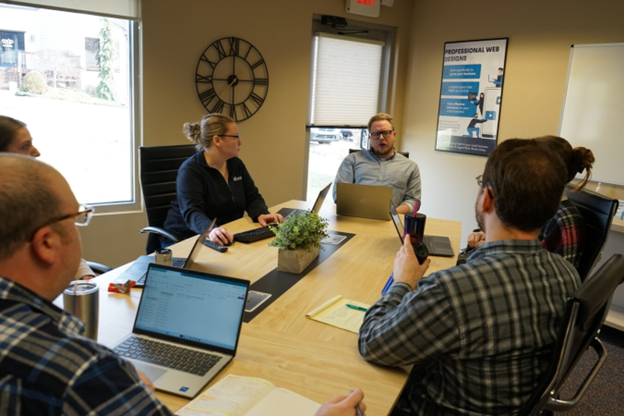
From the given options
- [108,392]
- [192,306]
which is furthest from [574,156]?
[108,392]

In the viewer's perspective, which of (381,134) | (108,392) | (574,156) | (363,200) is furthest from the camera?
(381,134)

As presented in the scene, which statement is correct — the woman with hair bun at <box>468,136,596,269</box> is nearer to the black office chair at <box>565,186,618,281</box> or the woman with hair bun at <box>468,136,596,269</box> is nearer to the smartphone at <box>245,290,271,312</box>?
the black office chair at <box>565,186,618,281</box>

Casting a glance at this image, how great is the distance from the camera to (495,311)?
1.20 metres

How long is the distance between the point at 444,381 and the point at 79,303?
3.10ft

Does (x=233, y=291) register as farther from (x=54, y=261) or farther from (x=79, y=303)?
(x=54, y=261)

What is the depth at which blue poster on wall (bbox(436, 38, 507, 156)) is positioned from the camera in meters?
4.35

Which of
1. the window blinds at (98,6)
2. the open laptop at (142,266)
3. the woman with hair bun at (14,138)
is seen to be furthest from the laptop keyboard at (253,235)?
the window blinds at (98,6)

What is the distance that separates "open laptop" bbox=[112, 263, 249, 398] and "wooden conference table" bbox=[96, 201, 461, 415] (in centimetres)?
7

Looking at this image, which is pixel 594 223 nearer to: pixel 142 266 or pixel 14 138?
pixel 142 266

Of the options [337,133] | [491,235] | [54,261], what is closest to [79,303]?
[54,261]

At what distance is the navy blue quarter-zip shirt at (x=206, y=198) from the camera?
276cm

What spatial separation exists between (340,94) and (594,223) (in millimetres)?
3118

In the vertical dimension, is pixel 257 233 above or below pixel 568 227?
below

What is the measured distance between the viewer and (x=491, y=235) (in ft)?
4.40
